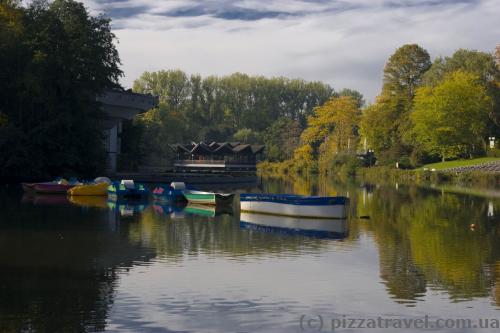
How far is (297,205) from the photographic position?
37.9m

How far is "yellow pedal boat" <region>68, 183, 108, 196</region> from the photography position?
51656 mm

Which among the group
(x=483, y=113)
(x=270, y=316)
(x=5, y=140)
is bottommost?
(x=270, y=316)

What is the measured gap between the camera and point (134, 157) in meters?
95.9

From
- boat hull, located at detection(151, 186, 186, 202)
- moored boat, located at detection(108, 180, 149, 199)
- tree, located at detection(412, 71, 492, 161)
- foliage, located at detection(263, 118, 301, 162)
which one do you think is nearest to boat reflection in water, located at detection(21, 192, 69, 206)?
moored boat, located at detection(108, 180, 149, 199)

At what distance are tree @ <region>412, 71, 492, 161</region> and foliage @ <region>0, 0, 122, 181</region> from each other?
176 feet

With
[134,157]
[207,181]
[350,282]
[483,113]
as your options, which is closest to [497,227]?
[350,282]

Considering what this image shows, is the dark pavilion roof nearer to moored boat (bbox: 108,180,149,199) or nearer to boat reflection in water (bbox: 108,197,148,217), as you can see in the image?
moored boat (bbox: 108,180,149,199)

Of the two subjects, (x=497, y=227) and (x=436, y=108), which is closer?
(x=497, y=227)

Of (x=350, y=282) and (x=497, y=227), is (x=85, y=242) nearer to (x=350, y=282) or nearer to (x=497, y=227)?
(x=350, y=282)

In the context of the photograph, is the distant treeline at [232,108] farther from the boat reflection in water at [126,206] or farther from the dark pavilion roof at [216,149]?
the boat reflection in water at [126,206]

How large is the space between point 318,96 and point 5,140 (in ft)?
443

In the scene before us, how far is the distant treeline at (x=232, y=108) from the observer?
471ft

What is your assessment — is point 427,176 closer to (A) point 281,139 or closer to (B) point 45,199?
(B) point 45,199

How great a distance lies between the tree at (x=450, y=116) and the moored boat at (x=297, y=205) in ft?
222
